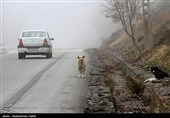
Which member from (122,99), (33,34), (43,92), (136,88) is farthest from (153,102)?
(33,34)

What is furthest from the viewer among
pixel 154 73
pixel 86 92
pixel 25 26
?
pixel 25 26

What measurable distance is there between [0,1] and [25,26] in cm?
1112

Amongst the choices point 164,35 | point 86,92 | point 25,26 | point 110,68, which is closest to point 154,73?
point 86,92

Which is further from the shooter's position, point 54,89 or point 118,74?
point 118,74

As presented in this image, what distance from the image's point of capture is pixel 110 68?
24.8m

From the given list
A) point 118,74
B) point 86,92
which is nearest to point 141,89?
point 86,92

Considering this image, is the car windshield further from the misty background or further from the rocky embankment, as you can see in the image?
the misty background

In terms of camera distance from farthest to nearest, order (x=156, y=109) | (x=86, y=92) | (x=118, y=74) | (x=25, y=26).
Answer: (x=25, y=26) → (x=118, y=74) → (x=86, y=92) → (x=156, y=109)

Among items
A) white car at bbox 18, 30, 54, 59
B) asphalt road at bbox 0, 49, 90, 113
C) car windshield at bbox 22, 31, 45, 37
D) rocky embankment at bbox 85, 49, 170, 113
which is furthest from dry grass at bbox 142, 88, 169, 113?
car windshield at bbox 22, 31, 45, 37

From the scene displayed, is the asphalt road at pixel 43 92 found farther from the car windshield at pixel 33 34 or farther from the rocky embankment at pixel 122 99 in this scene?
the car windshield at pixel 33 34

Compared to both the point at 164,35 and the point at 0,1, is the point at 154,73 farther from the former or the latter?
the point at 0,1

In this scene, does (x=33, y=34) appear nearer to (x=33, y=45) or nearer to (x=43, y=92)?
(x=33, y=45)

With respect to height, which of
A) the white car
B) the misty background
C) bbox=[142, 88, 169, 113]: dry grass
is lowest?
the misty background

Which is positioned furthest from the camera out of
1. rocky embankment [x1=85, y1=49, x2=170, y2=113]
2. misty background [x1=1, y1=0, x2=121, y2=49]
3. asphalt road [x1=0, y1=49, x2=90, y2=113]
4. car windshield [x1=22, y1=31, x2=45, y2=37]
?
misty background [x1=1, y1=0, x2=121, y2=49]
